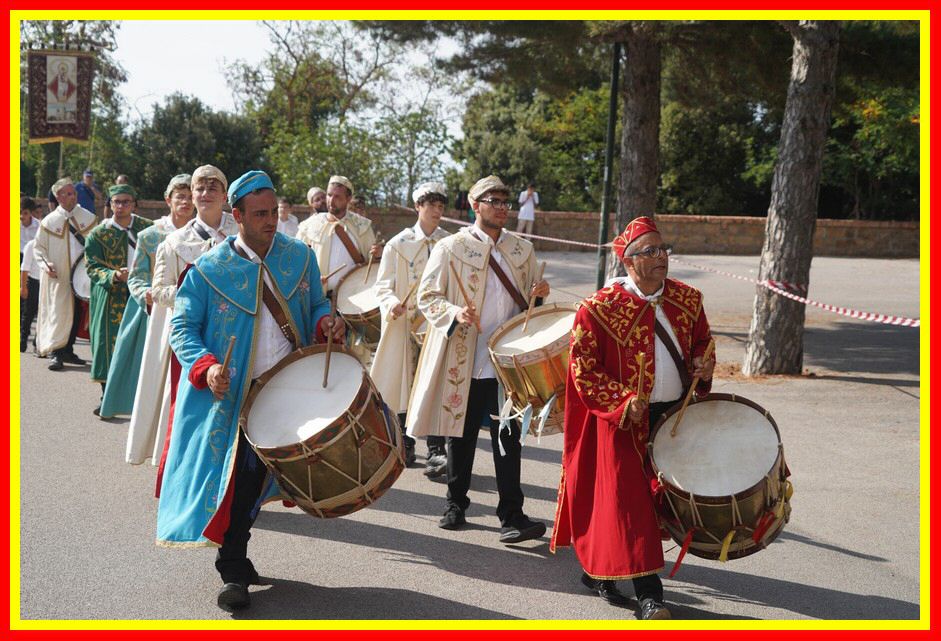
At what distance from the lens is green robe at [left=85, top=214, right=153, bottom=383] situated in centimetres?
891

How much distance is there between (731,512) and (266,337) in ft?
6.92

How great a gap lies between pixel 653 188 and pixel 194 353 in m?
10.1

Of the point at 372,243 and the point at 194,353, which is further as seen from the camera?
the point at 372,243

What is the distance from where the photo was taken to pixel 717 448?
4.56 metres

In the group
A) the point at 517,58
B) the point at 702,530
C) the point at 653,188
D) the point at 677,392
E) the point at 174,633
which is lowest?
the point at 174,633

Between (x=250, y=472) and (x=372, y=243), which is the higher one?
(x=372, y=243)

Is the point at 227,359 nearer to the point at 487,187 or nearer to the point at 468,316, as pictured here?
the point at 468,316

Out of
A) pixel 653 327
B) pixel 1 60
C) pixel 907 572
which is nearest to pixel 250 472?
pixel 653 327

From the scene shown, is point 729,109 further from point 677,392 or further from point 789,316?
point 677,392

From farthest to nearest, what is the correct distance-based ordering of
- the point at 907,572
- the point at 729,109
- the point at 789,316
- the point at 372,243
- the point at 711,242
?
the point at 729,109 < the point at 711,242 < the point at 789,316 < the point at 372,243 < the point at 907,572

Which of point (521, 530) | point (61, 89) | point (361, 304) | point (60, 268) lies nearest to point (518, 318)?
point (521, 530)

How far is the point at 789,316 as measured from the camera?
434 inches

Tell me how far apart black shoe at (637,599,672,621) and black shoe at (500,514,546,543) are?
1.24 metres

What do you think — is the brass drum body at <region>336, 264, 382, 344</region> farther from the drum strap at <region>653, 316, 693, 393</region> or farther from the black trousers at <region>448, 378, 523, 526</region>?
the drum strap at <region>653, 316, 693, 393</region>
